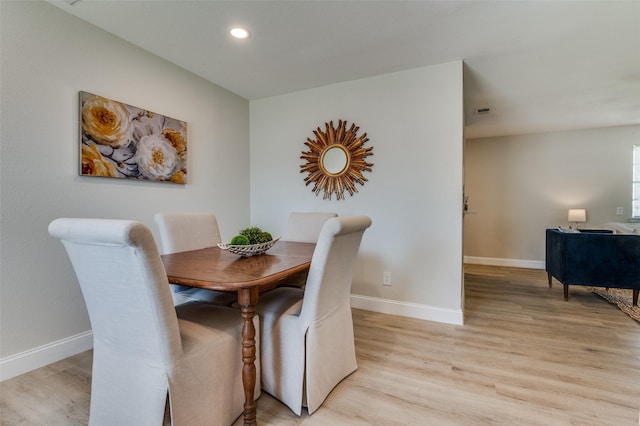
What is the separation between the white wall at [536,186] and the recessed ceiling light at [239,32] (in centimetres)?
461

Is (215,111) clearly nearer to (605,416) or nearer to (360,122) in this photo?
(360,122)

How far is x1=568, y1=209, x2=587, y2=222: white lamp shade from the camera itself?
177 inches

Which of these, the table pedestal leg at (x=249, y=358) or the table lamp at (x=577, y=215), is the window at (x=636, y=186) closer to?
the table lamp at (x=577, y=215)

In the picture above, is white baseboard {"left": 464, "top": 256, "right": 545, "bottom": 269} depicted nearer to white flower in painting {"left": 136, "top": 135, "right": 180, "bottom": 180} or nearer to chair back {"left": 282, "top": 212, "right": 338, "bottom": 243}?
chair back {"left": 282, "top": 212, "right": 338, "bottom": 243}

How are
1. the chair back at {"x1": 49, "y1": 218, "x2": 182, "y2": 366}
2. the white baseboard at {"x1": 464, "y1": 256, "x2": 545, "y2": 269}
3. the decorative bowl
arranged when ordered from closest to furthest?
1. the chair back at {"x1": 49, "y1": 218, "x2": 182, "y2": 366}
2. the decorative bowl
3. the white baseboard at {"x1": 464, "y1": 256, "x2": 545, "y2": 269}

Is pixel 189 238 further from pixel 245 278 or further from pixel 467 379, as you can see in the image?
pixel 467 379

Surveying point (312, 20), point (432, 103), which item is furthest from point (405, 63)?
point (312, 20)

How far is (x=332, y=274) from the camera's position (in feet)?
5.00

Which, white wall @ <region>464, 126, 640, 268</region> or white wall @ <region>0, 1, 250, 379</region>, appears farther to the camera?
white wall @ <region>464, 126, 640, 268</region>

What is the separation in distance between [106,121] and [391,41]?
88.6 inches

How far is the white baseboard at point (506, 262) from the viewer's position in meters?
4.96

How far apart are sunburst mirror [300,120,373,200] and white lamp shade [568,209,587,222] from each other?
380cm

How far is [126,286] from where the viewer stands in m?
1.07

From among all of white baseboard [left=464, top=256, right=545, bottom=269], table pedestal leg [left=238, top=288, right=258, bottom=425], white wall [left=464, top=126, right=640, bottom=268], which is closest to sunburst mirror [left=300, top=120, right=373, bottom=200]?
table pedestal leg [left=238, top=288, right=258, bottom=425]
